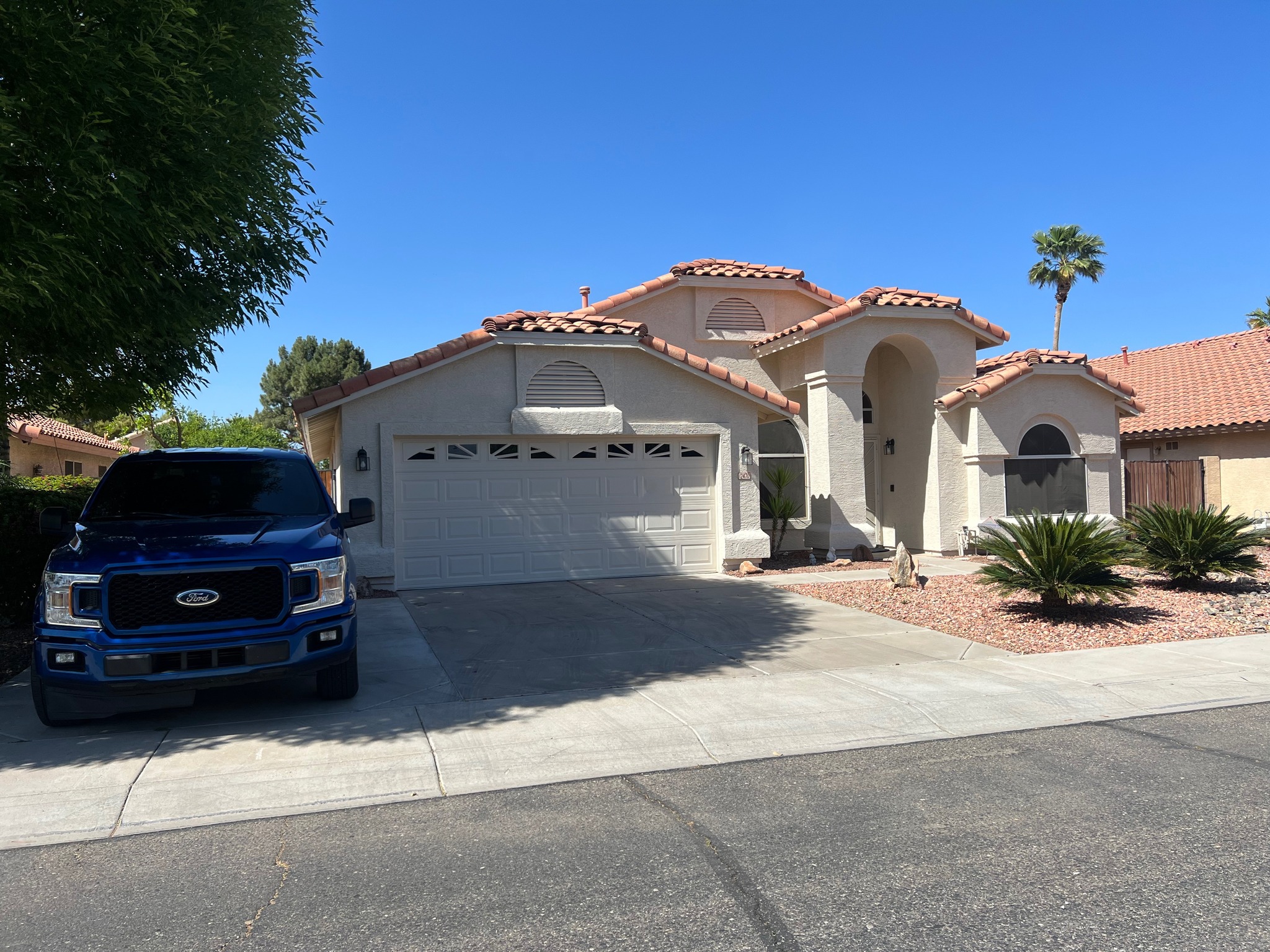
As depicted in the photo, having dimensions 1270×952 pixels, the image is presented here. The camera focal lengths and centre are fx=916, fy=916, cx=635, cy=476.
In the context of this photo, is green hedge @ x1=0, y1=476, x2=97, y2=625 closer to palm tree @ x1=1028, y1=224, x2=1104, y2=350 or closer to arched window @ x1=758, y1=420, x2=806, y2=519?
arched window @ x1=758, y1=420, x2=806, y2=519

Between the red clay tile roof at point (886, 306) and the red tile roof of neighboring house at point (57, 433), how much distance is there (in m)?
15.1

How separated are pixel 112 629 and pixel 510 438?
8256 mm

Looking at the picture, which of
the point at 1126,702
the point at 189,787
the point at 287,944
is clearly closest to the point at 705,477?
the point at 1126,702

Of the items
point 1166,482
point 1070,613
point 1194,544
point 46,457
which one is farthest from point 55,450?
point 1166,482

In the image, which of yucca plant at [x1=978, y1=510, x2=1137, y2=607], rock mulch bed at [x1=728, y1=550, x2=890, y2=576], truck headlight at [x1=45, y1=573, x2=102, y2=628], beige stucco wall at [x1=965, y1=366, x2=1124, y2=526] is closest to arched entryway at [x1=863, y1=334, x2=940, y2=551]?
beige stucco wall at [x1=965, y1=366, x2=1124, y2=526]

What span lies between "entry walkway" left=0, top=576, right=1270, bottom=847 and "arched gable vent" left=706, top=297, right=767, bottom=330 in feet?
29.3

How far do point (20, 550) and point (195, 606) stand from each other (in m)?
5.00

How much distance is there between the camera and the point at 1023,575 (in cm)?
1027

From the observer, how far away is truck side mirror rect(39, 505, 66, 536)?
22.5ft

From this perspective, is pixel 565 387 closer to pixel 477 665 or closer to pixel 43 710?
pixel 477 665

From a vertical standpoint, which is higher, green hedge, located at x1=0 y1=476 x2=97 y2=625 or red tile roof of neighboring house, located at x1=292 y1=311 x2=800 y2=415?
red tile roof of neighboring house, located at x1=292 y1=311 x2=800 y2=415

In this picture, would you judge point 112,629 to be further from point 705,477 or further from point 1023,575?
point 705,477

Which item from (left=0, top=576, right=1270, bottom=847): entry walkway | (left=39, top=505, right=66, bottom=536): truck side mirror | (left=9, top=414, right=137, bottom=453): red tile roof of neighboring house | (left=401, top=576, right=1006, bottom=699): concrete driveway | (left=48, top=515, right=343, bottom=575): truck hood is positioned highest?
(left=9, top=414, right=137, bottom=453): red tile roof of neighboring house

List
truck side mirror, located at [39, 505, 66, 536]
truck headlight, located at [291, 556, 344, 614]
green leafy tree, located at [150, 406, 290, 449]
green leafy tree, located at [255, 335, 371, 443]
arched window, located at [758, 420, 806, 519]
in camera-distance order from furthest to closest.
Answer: green leafy tree, located at [255, 335, 371, 443] < green leafy tree, located at [150, 406, 290, 449] < arched window, located at [758, 420, 806, 519] < truck side mirror, located at [39, 505, 66, 536] < truck headlight, located at [291, 556, 344, 614]
